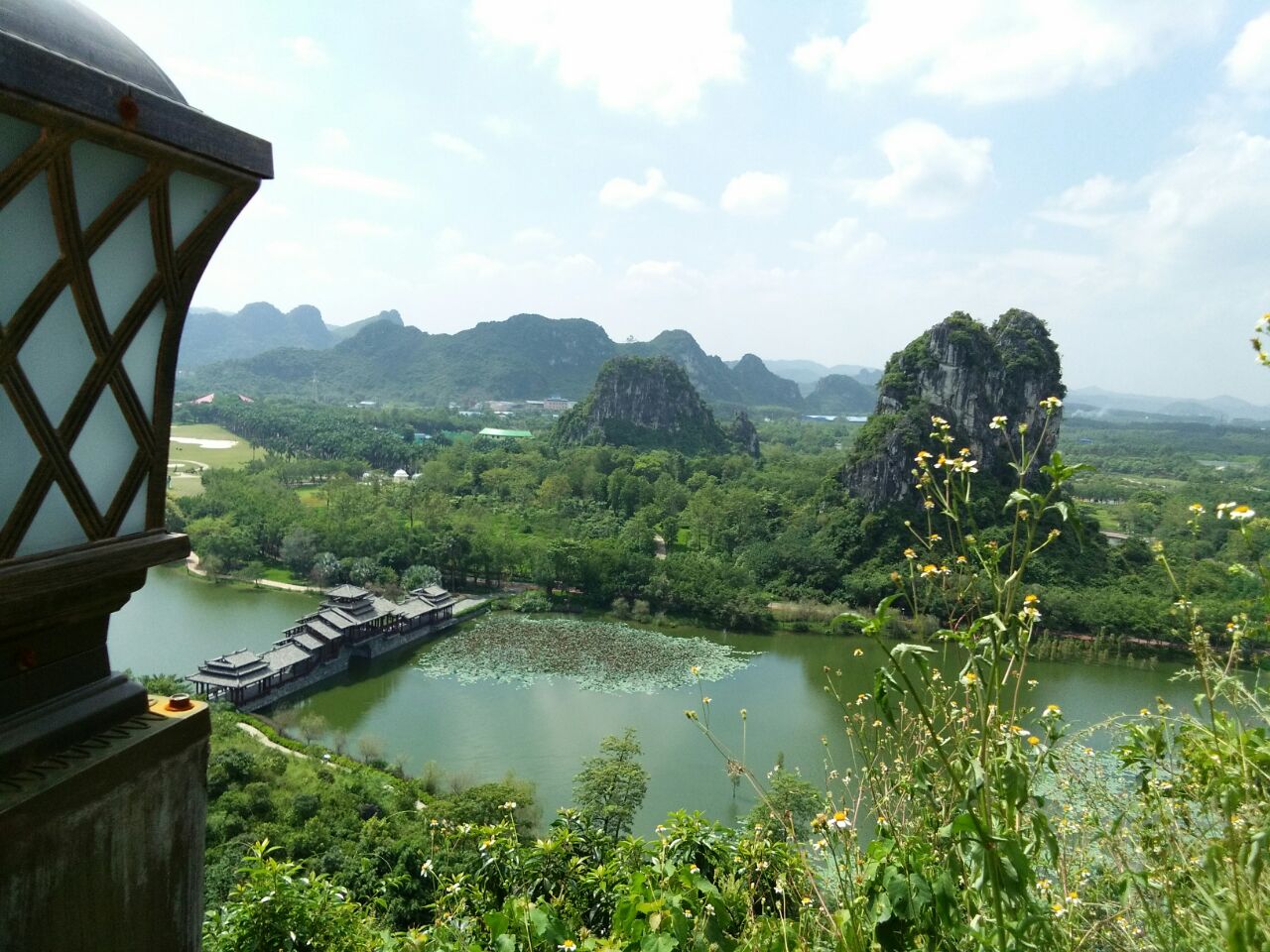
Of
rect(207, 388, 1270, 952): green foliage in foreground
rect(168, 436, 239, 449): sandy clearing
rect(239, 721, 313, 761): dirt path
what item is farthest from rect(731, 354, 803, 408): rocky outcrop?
rect(207, 388, 1270, 952): green foliage in foreground

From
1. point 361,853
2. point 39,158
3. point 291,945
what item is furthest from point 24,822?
point 361,853

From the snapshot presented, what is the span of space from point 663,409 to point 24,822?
3595cm

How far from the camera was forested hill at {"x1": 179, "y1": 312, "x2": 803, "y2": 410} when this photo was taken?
6325 cm

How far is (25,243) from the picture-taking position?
577 millimetres

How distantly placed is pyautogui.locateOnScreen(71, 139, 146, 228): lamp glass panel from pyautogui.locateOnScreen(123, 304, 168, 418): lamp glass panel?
11cm

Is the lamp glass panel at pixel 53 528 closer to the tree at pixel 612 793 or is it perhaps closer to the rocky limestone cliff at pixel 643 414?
the tree at pixel 612 793

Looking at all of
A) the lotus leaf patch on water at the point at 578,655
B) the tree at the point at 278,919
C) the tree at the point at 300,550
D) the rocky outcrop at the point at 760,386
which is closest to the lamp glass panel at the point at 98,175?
the tree at the point at 278,919

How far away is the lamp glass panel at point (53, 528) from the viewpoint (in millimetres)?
632

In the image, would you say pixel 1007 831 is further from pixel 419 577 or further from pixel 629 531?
pixel 629 531

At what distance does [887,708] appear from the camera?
0.96 metres

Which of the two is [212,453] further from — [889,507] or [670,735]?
[670,735]

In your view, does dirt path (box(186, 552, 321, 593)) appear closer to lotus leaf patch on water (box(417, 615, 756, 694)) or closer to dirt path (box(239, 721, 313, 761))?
lotus leaf patch on water (box(417, 615, 756, 694))

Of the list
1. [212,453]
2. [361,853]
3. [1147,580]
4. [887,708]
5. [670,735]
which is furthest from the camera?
[212,453]

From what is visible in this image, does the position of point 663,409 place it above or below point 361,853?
above
